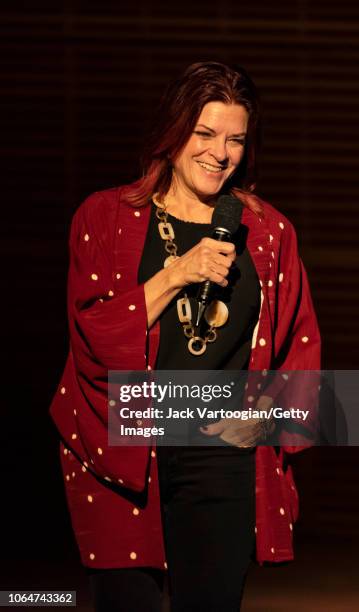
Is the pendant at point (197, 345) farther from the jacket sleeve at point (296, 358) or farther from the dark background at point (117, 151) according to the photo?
the dark background at point (117, 151)

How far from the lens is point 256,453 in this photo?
2775mm

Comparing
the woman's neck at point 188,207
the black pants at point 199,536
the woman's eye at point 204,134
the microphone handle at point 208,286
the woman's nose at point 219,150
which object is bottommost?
the black pants at point 199,536

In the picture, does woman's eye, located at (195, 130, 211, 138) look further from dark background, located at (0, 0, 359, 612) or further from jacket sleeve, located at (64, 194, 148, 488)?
dark background, located at (0, 0, 359, 612)

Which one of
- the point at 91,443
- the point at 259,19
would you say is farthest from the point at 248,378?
the point at 259,19

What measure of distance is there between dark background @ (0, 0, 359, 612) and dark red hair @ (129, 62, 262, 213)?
2451 millimetres

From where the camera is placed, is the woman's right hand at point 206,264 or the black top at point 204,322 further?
the black top at point 204,322

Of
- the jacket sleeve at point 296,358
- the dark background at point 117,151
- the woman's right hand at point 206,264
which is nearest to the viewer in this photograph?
the woman's right hand at point 206,264

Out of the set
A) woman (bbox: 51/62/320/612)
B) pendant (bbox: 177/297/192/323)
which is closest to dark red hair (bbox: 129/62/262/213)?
woman (bbox: 51/62/320/612)

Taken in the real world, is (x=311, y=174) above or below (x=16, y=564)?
above

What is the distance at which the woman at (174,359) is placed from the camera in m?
2.68

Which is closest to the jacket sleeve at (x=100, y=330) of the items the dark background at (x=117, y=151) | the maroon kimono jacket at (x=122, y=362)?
the maroon kimono jacket at (x=122, y=362)

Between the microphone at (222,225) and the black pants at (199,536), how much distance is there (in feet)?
0.95

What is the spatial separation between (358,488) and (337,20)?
1864 mm

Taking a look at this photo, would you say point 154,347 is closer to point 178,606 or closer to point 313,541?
point 178,606
